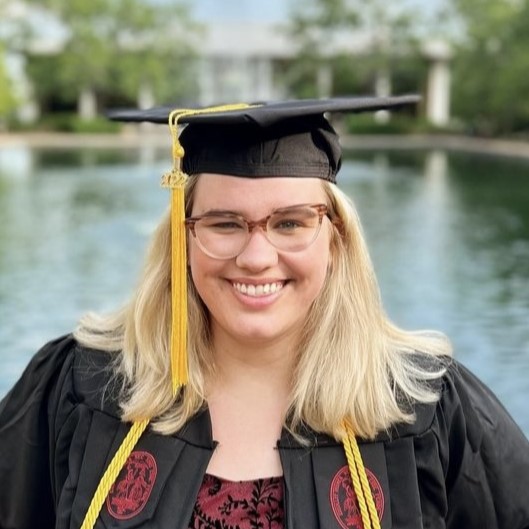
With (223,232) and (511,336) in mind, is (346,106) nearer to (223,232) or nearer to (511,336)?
(223,232)

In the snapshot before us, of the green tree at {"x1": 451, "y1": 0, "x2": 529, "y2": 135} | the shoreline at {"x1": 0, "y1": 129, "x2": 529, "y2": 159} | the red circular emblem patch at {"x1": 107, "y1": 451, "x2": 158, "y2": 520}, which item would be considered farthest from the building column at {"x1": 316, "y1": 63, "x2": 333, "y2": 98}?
the red circular emblem patch at {"x1": 107, "y1": 451, "x2": 158, "y2": 520}

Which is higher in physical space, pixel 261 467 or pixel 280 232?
pixel 280 232

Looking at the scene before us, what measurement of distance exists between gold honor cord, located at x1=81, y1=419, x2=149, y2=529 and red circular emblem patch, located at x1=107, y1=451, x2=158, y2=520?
1 cm

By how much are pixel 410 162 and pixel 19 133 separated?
20635mm

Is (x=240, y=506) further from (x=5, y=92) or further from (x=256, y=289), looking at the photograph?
(x=5, y=92)

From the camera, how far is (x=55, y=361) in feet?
5.78

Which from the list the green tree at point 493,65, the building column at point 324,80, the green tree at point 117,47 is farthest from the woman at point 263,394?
the building column at point 324,80

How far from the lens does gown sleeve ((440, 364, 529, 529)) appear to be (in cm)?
162

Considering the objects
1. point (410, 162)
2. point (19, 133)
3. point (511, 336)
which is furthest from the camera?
point (19, 133)

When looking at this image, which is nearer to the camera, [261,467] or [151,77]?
[261,467]

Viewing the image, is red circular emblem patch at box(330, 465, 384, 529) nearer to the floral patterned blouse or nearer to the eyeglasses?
the floral patterned blouse

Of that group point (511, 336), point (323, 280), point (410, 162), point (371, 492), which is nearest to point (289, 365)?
point (323, 280)

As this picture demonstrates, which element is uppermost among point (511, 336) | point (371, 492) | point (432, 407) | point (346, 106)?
point (346, 106)

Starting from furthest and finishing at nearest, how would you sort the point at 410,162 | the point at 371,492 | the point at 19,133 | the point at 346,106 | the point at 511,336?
the point at 19,133 < the point at 410,162 < the point at 511,336 < the point at 346,106 < the point at 371,492
